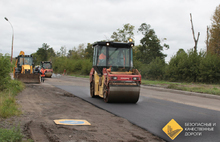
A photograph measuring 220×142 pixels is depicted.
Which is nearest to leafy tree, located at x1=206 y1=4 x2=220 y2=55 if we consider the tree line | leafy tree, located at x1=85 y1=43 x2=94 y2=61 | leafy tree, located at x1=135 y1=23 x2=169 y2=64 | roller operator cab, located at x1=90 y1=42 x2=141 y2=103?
the tree line

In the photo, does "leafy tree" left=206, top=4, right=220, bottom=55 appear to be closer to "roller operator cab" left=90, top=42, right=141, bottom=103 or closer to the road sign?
"roller operator cab" left=90, top=42, right=141, bottom=103

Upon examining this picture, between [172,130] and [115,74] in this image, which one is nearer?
[172,130]

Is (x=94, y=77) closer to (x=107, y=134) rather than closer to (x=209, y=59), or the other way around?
(x=107, y=134)

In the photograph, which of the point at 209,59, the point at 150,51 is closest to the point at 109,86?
the point at 209,59

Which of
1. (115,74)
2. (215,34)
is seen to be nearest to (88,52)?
(215,34)

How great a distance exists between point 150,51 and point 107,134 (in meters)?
48.1

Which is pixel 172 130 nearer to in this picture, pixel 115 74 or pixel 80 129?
pixel 80 129

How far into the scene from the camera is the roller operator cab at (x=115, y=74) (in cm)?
1114

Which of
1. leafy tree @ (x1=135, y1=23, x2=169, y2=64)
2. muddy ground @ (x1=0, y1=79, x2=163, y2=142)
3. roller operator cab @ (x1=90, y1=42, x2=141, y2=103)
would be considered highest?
leafy tree @ (x1=135, y1=23, x2=169, y2=64)

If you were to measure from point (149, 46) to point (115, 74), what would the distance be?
4310 centimetres

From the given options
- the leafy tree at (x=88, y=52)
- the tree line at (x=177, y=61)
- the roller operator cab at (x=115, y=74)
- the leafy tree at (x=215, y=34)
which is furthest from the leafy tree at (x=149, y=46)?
the roller operator cab at (x=115, y=74)

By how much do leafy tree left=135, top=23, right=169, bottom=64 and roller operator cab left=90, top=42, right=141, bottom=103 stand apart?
132ft

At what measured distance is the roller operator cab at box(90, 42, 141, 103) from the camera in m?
11.1

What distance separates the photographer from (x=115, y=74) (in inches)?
452
